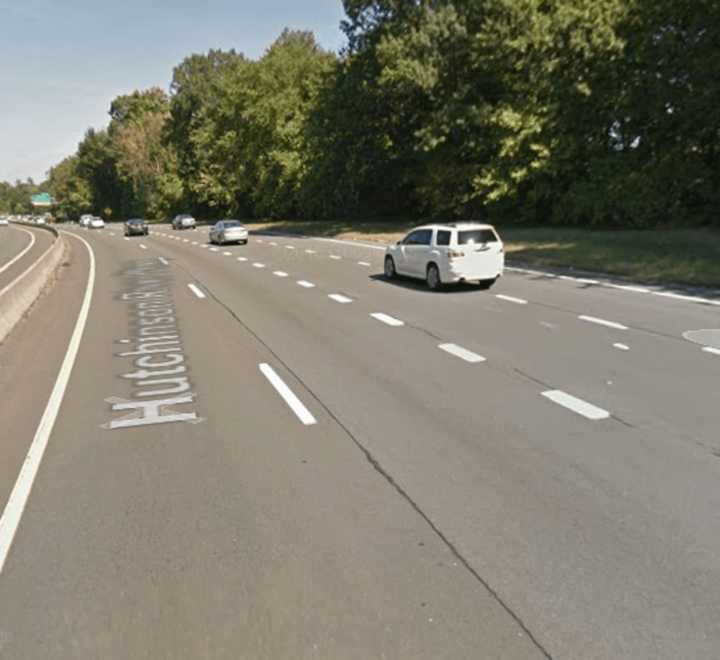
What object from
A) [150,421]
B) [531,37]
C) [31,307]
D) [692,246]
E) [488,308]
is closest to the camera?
[150,421]

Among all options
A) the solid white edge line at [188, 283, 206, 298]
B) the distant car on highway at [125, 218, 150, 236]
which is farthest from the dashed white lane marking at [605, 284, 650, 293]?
the distant car on highway at [125, 218, 150, 236]

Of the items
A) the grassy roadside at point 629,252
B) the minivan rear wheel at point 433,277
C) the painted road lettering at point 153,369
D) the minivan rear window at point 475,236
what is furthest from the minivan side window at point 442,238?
the painted road lettering at point 153,369

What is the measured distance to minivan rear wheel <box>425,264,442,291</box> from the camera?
14.7 metres

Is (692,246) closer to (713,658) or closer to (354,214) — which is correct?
(713,658)

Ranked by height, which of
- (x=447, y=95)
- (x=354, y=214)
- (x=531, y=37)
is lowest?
(x=354, y=214)

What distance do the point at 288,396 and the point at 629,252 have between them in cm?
1547

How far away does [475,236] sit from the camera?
1433cm

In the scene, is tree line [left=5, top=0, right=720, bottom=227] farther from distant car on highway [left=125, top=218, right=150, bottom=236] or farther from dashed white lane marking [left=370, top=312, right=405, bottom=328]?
dashed white lane marking [left=370, top=312, right=405, bottom=328]

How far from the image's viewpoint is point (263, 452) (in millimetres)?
5445

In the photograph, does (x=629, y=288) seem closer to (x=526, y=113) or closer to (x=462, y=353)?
(x=462, y=353)

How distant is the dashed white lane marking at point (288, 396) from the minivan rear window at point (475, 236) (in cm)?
733

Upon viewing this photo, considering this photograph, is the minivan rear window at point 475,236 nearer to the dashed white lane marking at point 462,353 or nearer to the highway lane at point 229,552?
the dashed white lane marking at point 462,353

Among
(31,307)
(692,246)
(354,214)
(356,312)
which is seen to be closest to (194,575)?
(356,312)

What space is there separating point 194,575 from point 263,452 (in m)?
1.84
